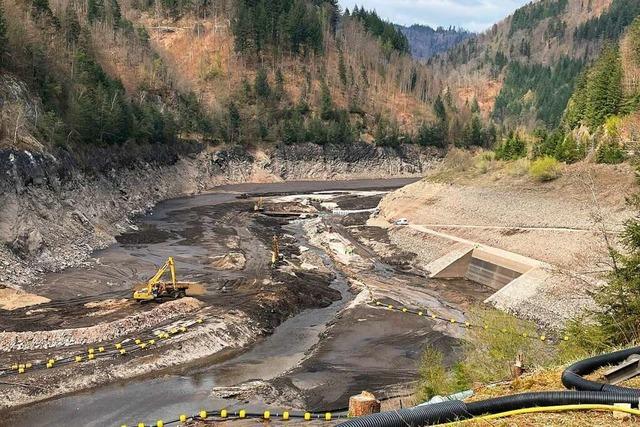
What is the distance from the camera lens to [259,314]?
39875 millimetres

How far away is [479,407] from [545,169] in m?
53.8

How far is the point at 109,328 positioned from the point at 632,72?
64.2 m

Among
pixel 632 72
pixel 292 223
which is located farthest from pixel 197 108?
pixel 632 72

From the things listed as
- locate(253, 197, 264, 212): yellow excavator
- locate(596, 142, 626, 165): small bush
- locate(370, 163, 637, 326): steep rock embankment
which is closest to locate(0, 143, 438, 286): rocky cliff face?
locate(253, 197, 264, 212): yellow excavator

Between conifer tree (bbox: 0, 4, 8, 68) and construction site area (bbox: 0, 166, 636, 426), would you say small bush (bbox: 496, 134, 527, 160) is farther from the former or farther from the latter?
conifer tree (bbox: 0, 4, 8, 68)

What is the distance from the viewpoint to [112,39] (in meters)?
128

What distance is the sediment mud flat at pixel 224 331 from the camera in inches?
1107

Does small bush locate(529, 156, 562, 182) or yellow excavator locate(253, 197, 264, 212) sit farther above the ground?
small bush locate(529, 156, 562, 182)

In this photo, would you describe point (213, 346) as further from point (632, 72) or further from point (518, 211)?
point (632, 72)

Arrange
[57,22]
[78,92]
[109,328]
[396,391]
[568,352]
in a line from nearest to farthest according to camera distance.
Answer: [568,352] < [396,391] < [109,328] < [78,92] < [57,22]

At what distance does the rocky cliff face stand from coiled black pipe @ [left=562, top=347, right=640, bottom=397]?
131 ft

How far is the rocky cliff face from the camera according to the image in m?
49.0

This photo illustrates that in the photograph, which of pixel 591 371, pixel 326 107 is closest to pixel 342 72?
pixel 326 107

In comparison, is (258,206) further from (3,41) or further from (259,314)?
(259,314)
